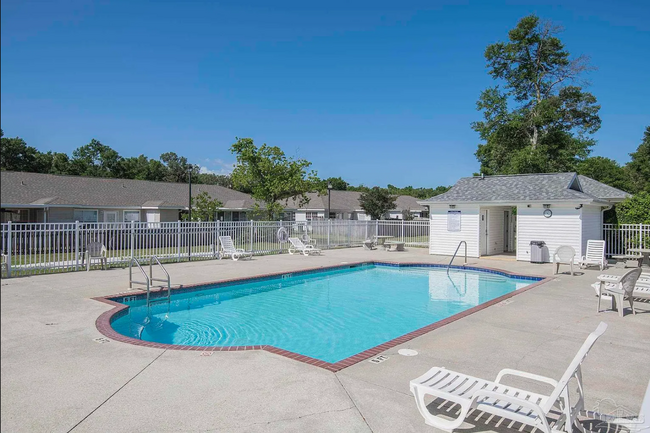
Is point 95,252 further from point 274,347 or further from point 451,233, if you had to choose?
point 451,233

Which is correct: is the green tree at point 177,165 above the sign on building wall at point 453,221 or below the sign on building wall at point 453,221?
above

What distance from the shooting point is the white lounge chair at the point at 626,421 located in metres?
2.95

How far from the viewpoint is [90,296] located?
9.66m

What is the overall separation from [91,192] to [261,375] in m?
29.9

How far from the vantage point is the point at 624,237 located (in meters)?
18.9

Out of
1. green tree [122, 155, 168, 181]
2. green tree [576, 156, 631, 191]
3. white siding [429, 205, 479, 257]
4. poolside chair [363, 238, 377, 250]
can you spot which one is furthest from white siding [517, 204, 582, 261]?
green tree [122, 155, 168, 181]

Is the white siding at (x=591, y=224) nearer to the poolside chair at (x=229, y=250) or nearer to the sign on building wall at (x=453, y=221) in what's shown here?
the sign on building wall at (x=453, y=221)

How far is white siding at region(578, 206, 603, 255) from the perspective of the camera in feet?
56.5

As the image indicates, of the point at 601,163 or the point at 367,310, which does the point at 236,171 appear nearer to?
the point at 367,310

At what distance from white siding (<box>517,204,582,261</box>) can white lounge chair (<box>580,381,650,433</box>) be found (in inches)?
590

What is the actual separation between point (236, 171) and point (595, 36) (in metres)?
24.3

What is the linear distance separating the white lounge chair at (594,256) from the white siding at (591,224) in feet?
3.17

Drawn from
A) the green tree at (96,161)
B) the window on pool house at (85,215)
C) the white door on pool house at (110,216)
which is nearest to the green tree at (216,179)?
the green tree at (96,161)

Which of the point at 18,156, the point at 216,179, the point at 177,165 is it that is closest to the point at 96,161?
the point at 18,156
